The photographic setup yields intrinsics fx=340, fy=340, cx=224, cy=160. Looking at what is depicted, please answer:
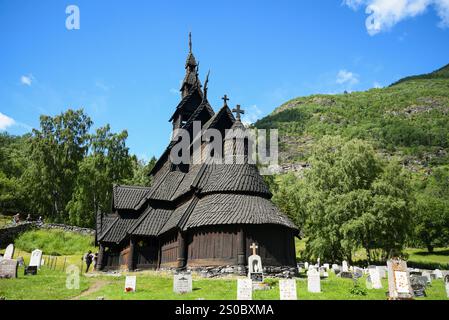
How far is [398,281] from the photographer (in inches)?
496

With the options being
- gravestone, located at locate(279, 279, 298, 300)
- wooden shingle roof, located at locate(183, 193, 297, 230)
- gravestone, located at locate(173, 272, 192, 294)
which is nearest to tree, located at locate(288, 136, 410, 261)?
wooden shingle roof, located at locate(183, 193, 297, 230)

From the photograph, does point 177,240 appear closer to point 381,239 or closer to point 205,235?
point 205,235

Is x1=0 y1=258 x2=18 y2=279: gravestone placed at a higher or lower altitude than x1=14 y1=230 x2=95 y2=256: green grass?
lower

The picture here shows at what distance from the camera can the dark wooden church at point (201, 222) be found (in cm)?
2020

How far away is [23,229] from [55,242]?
530 cm

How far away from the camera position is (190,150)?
31.4m

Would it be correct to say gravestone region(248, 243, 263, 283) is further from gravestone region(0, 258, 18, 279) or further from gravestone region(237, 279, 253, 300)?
gravestone region(0, 258, 18, 279)

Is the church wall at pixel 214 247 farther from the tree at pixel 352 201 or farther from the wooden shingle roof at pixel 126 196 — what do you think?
the tree at pixel 352 201

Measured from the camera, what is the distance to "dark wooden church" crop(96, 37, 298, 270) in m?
20.2

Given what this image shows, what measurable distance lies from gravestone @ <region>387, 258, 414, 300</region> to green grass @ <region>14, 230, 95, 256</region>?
34372 millimetres

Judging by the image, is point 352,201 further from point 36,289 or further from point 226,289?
point 36,289

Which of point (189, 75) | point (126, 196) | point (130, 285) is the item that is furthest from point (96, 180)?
point (130, 285)

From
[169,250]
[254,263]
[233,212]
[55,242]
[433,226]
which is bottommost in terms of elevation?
[254,263]

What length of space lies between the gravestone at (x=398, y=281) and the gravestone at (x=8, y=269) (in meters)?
18.4
